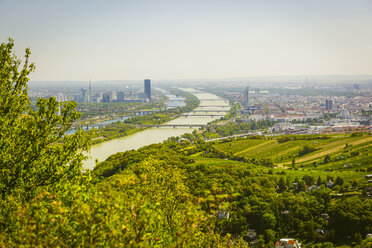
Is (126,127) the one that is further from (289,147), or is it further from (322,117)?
(322,117)

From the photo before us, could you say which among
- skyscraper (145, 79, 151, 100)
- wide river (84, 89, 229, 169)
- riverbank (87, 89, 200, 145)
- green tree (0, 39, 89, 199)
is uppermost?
skyscraper (145, 79, 151, 100)

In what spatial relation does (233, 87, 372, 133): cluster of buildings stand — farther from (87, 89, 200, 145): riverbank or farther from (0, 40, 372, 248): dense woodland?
(87, 89, 200, 145): riverbank

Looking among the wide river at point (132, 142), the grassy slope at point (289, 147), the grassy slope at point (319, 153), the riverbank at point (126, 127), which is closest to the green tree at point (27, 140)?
the grassy slope at point (319, 153)

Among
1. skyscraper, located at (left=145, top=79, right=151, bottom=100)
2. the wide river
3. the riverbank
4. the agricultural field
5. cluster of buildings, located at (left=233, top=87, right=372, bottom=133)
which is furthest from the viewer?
skyscraper, located at (left=145, top=79, right=151, bottom=100)

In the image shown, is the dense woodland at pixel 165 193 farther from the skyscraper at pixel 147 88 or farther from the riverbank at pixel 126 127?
the skyscraper at pixel 147 88

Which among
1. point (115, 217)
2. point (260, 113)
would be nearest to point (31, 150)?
point (115, 217)

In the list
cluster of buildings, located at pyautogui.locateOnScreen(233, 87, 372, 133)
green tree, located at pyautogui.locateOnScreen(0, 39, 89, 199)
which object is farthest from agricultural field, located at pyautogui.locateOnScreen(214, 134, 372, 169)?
green tree, located at pyautogui.locateOnScreen(0, 39, 89, 199)

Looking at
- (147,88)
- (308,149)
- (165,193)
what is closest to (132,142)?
(308,149)

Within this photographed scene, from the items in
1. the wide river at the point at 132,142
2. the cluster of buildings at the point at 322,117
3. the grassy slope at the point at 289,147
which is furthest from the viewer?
the cluster of buildings at the point at 322,117
